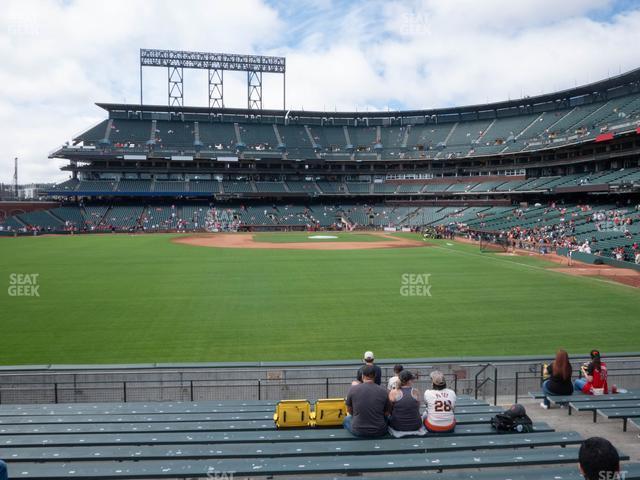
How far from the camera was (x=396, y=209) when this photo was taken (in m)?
95.6

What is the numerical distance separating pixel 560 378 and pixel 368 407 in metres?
5.47

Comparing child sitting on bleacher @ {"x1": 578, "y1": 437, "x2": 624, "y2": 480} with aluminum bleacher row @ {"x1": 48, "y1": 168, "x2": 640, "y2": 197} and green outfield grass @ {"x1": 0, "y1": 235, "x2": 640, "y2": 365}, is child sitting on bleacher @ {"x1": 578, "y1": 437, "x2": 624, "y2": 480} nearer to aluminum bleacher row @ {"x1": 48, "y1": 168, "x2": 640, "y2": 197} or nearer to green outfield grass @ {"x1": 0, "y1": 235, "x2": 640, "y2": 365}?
green outfield grass @ {"x1": 0, "y1": 235, "x2": 640, "y2": 365}

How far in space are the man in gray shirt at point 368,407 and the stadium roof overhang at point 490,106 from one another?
2892 inches

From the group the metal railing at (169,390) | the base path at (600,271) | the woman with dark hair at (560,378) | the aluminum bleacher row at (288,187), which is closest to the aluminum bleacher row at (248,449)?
the woman with dark hair at (560,378)

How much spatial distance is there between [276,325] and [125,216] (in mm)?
71490

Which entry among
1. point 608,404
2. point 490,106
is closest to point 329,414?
point 608,404

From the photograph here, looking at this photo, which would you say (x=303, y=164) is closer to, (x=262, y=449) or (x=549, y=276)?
(x=549, y=276)

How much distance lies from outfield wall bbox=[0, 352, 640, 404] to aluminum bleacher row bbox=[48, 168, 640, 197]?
6319 cm

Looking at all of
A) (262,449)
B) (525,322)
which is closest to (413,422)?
(262,449)

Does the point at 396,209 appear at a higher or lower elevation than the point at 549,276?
higher

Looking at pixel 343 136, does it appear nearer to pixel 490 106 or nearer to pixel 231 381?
pixel 490 106

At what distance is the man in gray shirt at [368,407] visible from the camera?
730cm

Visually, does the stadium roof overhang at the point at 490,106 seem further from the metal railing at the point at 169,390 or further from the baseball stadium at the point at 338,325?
the metal railing at the point at 169,390

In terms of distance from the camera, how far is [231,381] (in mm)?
12266
